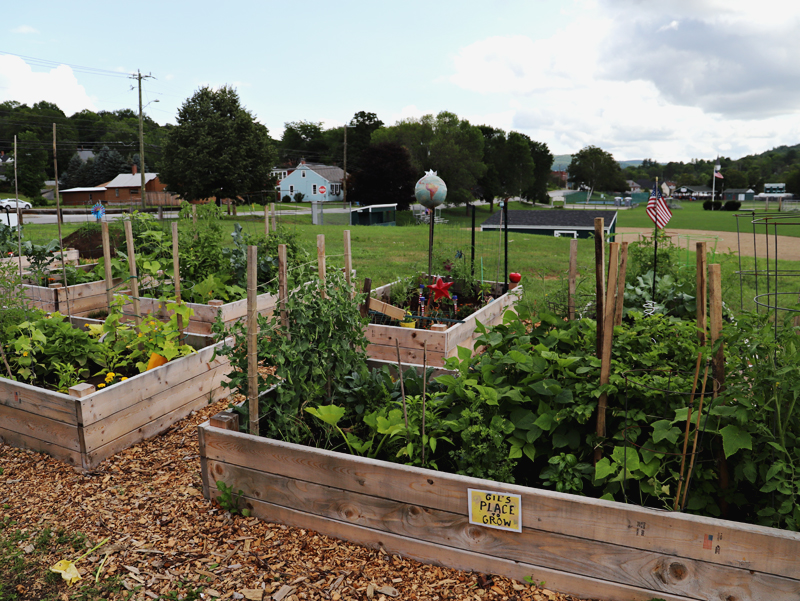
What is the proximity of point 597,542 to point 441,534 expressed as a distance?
726 mm

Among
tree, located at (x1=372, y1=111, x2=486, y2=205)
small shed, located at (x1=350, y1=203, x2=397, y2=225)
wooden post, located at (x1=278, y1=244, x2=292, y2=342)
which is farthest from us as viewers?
tree, located at (x1=372, y1=111, x2=486, y2=205)

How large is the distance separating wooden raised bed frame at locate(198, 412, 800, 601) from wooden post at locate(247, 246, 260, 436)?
0.15m

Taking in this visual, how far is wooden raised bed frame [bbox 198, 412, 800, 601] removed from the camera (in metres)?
2.13

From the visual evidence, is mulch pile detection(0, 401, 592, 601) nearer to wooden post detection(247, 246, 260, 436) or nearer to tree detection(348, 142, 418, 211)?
wooden post detection(247, 246, 260, 436)

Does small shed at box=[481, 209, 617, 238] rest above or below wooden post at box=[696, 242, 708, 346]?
above

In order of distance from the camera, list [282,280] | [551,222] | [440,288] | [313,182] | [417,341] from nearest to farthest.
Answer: [282,280]
[417,341]
[440,288]
[551,222]
[313,182]

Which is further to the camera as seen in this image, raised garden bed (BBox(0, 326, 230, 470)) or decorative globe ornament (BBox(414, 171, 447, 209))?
decorative globe ornament (BBox(414, 171, 447, 209))

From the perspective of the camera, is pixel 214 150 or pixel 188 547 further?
pixel 214 150

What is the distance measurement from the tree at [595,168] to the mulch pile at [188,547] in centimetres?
9843

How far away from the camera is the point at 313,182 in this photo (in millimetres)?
59688

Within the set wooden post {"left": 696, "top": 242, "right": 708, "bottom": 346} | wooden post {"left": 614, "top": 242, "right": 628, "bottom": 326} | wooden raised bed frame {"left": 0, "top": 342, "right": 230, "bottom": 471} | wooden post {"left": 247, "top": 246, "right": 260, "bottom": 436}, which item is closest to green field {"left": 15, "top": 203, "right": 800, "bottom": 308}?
wooden post {"left": 614, "top": 242, "right": 628, "bottom": 326}

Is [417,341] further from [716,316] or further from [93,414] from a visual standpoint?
[716,316]

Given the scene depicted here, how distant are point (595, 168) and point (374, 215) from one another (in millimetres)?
70617

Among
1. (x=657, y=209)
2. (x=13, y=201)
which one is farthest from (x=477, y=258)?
(x=13, y=201)
